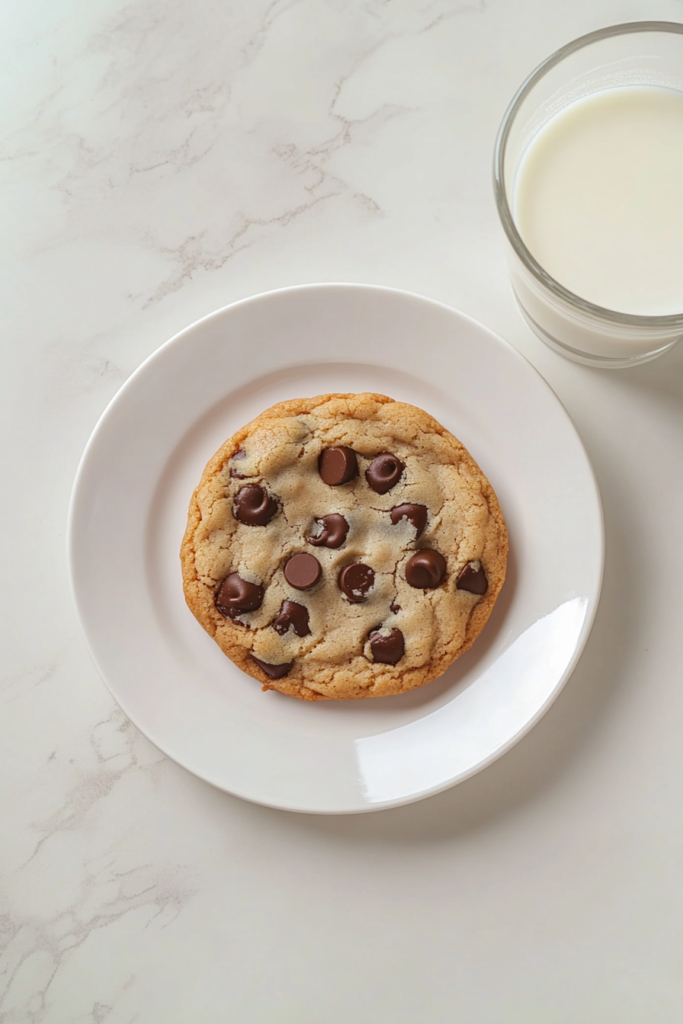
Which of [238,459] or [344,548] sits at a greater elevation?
[238,459]

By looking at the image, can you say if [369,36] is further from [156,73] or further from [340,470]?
[340,470]

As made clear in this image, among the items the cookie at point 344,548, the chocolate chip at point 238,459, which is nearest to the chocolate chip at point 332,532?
the cookie at point 344,548

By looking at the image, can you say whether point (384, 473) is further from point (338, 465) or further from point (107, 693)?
point (107, 693)

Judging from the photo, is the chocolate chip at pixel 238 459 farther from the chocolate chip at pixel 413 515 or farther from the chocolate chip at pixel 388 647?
the chocolate chip at pixel 388 647

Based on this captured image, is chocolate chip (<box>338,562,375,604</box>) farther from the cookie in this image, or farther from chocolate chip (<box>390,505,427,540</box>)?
chocolate chip (<box>390,505,427,540</box>)

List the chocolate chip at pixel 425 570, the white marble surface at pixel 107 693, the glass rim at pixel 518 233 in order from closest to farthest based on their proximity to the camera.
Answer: the glass rim at pixel 518 233 < the chocolate chip at pixel 425 570 < the white marble surface at pixel 107 693

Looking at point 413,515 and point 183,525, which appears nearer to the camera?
point 413,515

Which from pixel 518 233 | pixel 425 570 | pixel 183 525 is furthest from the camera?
pixel 183 525

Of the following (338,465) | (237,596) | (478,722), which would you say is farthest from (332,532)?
(478,722)
